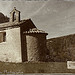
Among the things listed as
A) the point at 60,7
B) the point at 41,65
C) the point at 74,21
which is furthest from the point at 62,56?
the point at 60,7

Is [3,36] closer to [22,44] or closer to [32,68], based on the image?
[22,44]

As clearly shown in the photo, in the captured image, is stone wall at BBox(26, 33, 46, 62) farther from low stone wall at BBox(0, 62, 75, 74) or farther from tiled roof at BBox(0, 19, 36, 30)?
low stone wall at BBox(0, 62, 75, 74)

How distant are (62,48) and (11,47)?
8645 millimetres

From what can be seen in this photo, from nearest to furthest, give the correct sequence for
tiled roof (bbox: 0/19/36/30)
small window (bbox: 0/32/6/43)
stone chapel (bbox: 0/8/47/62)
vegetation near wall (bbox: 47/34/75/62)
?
stone chapel (bbox: 0/8/47/62) → tiled roof (bbox: 0/19/36/30) → small window (bbox: 0/32/6/43) → vegetation near wall (bbox: 47/34/75/62)

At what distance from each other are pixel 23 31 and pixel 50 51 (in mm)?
6996

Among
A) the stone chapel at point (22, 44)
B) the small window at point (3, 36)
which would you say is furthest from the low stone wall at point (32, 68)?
the small window at point (3, 36)

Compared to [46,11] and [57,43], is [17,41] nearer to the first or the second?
[57,43]

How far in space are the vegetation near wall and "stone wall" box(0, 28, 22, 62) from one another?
6.28 m

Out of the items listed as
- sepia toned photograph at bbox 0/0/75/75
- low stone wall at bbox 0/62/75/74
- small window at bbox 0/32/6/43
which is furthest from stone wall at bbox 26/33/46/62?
low stone wall at bbox 0/62/75/74

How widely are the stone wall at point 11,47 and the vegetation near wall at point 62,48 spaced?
628cm

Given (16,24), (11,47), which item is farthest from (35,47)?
(16,24)

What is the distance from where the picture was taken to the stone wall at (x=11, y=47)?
48.3ft

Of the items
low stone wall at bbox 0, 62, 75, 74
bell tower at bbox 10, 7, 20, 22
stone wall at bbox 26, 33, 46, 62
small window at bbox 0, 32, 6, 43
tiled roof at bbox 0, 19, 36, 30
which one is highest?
bell tower at bbox 10, 7, 20, 22

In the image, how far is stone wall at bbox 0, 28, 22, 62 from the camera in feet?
48.3
